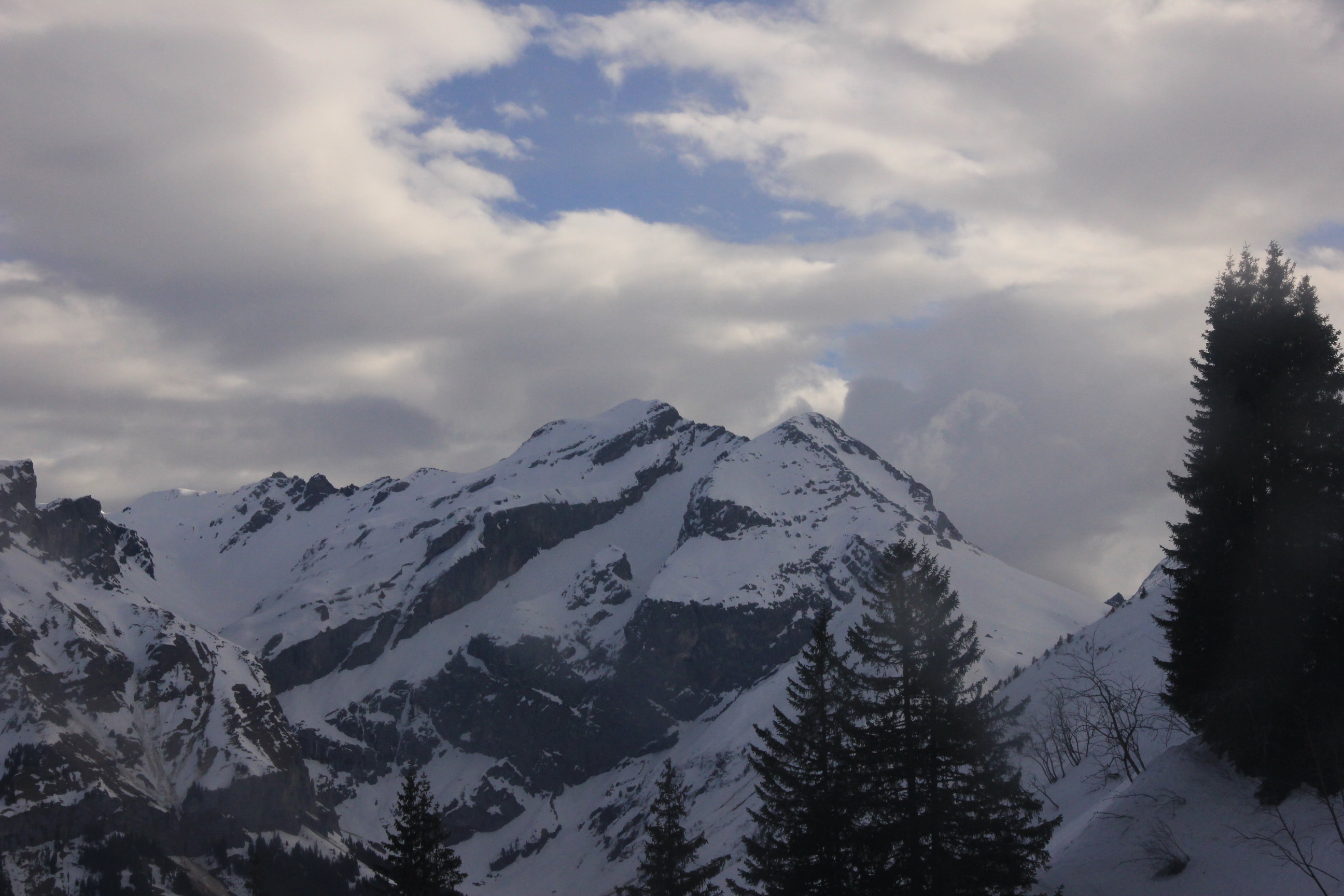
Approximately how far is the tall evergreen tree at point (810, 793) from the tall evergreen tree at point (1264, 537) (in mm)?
14463

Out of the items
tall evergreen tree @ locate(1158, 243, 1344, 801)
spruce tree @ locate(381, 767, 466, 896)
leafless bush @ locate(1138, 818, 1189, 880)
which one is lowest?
leafless bush @ locate(1138, 818, 1189, 880)

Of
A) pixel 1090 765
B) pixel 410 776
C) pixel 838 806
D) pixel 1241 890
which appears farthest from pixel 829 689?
pixel 1090 765

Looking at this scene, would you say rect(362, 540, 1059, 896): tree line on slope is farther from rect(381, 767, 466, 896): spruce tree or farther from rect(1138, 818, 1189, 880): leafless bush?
rect(381, 767, 466, 896): spruce tree

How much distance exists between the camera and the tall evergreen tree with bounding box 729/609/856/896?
43.7 meters

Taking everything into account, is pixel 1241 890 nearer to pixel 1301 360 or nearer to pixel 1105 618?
pixel 1301 360

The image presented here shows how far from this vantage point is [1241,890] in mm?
40531

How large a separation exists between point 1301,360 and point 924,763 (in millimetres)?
22569

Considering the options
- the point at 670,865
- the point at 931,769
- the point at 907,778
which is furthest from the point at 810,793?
the point at 670,865

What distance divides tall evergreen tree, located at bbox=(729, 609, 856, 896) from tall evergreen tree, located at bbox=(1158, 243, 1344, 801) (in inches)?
569

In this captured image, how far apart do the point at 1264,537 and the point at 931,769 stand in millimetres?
17313

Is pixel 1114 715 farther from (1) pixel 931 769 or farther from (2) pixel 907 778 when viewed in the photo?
(2) pixel 907 778

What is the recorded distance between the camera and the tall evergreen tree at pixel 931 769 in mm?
40719

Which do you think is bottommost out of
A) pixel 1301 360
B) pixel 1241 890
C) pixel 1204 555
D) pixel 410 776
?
pixel 1241 890

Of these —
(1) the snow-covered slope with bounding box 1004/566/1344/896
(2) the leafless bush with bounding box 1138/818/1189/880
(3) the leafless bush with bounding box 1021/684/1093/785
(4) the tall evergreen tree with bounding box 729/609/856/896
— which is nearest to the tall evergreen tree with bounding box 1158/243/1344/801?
(1) the snow-covered slope with bounding box 1004/566/1344/896
